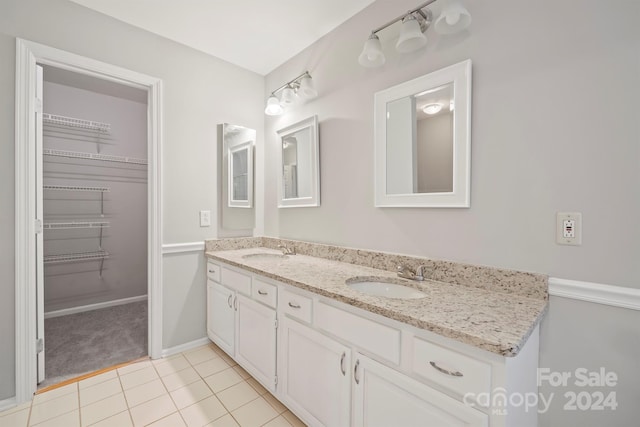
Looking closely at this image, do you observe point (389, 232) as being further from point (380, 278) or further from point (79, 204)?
point (79, 204)

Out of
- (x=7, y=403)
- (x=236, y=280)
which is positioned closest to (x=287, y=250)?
(x=236, y=280)

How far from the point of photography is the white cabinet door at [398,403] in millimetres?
846

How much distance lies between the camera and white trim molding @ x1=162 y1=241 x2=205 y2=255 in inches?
83.0

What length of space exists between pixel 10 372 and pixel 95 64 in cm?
196

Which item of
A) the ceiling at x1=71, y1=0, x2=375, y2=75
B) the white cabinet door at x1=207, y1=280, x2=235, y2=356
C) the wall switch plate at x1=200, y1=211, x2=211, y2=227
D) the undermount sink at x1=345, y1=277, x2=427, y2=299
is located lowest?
the white cabinet door at x1=207, y1=280, x2=235, y2=356

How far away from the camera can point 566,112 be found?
1056 millimetres

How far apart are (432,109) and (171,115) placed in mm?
1906

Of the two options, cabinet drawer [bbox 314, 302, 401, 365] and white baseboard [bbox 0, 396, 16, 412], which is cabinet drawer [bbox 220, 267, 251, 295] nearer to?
cabinet drawer [bbox 314, 302, 401, 365]

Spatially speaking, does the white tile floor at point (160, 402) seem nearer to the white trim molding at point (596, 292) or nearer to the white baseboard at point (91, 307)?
the white trim molding at point (596, 292)

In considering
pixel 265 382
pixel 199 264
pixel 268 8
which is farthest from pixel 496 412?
pixel 268 8

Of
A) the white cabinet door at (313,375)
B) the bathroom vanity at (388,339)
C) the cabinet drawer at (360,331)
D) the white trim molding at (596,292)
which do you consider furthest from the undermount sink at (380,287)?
the white trim molding at (596,292)

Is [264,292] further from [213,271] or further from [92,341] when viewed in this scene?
[92,341]

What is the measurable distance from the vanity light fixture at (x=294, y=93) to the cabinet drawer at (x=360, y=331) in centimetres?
153

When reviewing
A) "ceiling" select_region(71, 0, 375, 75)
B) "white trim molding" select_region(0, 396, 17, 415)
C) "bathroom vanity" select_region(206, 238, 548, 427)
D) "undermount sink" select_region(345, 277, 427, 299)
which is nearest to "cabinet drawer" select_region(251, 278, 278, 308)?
"bathroom vanity" select_region(206, 238, 548, 427)
